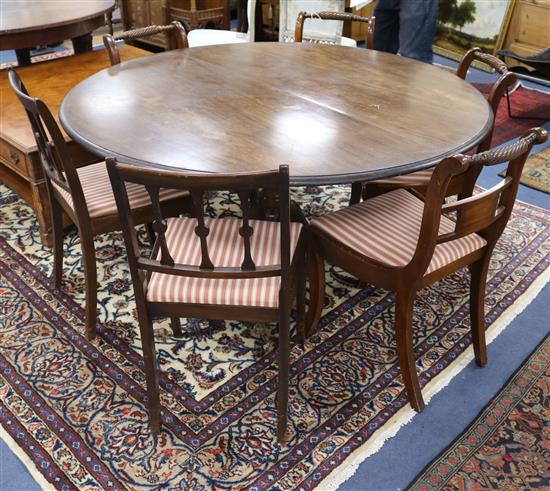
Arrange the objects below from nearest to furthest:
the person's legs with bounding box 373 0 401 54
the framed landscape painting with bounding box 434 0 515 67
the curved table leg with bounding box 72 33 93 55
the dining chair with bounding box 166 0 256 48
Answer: the person's legs with bounding box 373 0 401 54, the dining chair with bounding box 166 0 256 48, the curved table leg with bounding box 72 33 93 55, the framed landscape painting with bounding box 434 0 515 67

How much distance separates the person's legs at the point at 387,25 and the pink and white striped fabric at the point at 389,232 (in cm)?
190

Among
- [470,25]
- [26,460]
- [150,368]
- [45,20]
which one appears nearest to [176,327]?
[150,368]

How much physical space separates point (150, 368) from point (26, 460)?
44 centimetres

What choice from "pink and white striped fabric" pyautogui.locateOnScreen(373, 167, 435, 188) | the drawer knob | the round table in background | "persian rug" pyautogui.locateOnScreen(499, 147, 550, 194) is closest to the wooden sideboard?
the drawer knob

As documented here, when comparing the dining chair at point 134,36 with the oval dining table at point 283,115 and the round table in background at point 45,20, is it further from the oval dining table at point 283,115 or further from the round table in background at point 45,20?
the round table in background at point 45,20

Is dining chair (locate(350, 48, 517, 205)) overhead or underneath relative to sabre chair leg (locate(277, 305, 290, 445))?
overhead

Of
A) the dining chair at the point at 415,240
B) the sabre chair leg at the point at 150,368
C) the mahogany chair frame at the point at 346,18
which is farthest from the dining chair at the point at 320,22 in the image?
the sabre chair leg at the point at 150,368

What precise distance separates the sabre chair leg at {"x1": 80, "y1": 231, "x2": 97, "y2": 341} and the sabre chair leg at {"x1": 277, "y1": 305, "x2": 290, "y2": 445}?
2.48 feet

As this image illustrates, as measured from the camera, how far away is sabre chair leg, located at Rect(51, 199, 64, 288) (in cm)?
197

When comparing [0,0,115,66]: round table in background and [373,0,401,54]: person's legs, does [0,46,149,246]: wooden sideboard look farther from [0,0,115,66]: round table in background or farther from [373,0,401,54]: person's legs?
[373,0,401,54]: person's legs

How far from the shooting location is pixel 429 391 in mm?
1741

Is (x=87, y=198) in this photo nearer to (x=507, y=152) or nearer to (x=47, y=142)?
(x=47, y=142)

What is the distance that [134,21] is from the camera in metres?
5.08

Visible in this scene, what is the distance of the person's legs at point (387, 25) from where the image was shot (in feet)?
10.5
